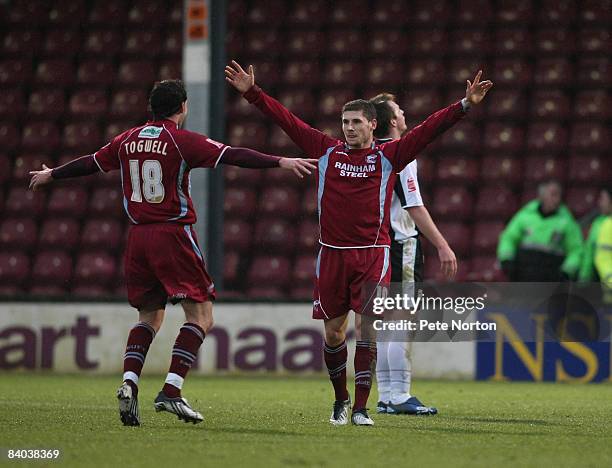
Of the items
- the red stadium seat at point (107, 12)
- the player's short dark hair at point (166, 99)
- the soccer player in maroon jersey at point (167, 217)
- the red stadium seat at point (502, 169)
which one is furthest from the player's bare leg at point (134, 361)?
the red stadium seat at point (107, 12)

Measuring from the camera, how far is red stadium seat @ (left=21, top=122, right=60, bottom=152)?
44.2 feet

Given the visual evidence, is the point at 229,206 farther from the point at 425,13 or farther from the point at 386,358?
the point at 386,358

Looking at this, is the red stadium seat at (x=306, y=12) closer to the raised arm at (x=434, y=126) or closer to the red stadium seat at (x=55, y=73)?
the red stadium seat at (x=55, y=73)

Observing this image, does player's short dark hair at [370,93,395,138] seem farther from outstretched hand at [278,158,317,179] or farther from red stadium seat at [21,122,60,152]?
red stadium seat at [21,122,60,152]

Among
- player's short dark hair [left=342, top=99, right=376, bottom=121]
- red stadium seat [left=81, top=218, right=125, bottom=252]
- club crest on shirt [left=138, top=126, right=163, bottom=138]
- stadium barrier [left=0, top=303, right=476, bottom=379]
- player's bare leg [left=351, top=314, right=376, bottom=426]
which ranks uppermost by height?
player's short dark hair [left=342, top=99, right=376, bottom=121]

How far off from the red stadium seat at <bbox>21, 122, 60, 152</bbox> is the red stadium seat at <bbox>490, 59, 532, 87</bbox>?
4849 millimetres

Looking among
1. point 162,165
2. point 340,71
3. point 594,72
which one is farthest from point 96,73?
point 162,165

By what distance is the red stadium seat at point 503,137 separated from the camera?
12719 millimetres

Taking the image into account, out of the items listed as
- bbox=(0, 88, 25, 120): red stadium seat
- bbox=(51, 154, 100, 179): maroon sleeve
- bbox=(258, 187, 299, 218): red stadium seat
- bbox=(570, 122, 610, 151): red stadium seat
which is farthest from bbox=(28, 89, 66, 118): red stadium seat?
→ bbox=(51, 154, 100, 179): maroon sleeve

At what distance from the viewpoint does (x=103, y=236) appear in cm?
1250

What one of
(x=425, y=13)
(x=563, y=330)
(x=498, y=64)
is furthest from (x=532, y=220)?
(x=425, y=13)

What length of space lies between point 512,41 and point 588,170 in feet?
6.27

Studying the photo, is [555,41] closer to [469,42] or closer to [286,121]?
[469,42]

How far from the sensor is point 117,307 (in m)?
10.6
